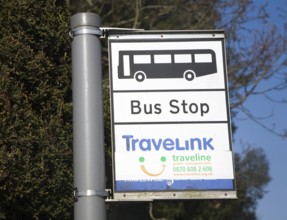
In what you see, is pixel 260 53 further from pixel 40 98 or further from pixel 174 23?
pixel 40 98

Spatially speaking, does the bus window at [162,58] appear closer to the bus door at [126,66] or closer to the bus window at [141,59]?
the bus window at [141,59]

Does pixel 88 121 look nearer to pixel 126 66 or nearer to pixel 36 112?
pixel 126 66

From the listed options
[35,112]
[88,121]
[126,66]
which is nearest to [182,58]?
[126,66]

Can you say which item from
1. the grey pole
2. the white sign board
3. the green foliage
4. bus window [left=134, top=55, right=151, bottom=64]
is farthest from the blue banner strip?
the green foliage

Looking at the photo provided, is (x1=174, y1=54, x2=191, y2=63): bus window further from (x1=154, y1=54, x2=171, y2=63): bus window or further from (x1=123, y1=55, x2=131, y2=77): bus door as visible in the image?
(x1=123, y1=55, x2=131, y2=77): bus door

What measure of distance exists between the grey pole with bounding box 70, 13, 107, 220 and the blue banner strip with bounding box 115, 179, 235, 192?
188 millimetres

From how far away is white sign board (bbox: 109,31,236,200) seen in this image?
464 cm

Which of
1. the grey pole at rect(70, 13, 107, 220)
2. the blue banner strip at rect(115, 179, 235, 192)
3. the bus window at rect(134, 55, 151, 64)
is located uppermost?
the bus window at rect(134, 55, 151, 64)

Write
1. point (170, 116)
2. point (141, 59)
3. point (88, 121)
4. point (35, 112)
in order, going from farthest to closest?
point (35, 112)
point (141, 59)
point (170, 116)
point (88, 121)

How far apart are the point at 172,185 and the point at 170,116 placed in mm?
492

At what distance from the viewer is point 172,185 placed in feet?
15.2

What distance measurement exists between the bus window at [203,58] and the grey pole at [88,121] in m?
0.71

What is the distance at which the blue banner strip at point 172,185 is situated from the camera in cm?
461

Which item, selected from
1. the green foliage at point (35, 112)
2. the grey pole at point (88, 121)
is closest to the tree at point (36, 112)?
the green foliage at point (35, 112)
